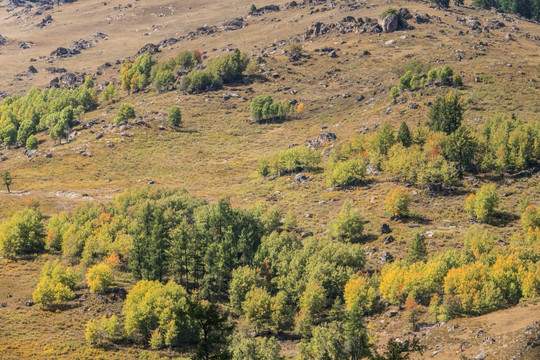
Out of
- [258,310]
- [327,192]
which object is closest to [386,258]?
[258,310]

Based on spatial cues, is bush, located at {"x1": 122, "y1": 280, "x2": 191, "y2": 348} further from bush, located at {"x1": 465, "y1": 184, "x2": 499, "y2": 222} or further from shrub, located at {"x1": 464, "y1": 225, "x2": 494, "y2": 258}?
bush, located at {"x1": 465, "y1": 184, "x2": 499, "y2": 222}

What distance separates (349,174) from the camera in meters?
134

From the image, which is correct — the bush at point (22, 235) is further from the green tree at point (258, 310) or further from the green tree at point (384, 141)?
the green tree at point (384, 141)

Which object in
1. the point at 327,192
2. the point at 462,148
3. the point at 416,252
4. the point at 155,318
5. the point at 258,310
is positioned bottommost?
the point at 258,310

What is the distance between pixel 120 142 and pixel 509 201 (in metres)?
A: 150

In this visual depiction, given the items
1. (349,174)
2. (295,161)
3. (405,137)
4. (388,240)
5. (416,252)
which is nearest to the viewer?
(416,252)

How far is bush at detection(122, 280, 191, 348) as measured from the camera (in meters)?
87.3

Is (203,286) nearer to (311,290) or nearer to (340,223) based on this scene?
(311,290)

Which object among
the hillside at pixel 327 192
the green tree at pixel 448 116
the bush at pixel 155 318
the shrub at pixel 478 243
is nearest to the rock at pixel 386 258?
the hillside at pixel 327 192

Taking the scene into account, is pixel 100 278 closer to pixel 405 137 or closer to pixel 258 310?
pixel 258 310

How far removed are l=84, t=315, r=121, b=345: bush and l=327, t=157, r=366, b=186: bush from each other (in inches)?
2877

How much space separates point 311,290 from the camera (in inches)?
3538

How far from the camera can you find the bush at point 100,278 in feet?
328

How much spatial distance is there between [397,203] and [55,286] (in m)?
78.9
